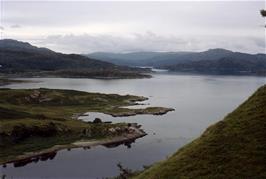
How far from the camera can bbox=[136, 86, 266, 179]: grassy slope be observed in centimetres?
2589

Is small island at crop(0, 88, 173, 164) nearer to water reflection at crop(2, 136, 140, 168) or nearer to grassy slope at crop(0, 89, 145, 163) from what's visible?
grassy slope at crop(0, 89, 145, 163)

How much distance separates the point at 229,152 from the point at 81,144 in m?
74.6

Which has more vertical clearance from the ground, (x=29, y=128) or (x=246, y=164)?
(x=246, y=164)

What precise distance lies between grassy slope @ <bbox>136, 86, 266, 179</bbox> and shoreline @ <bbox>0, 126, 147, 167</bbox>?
6221cm

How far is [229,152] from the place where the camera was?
27734 millimetres

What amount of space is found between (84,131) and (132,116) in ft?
145

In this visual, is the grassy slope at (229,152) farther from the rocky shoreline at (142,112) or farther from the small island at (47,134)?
the rocky shoreline at (142,112)

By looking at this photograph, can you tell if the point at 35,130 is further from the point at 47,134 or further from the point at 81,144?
the point at 81,144

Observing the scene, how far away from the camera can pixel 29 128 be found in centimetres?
10344

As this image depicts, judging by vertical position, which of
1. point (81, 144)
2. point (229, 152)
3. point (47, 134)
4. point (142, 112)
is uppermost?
point (229, 152)

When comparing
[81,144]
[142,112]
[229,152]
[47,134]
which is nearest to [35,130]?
[47,134]

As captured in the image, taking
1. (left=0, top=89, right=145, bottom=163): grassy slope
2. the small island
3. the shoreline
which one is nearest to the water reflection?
the shoreline

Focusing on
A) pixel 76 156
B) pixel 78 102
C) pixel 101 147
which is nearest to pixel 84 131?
pixel 101 147

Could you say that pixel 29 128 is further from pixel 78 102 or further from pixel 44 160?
pixel 78 102
